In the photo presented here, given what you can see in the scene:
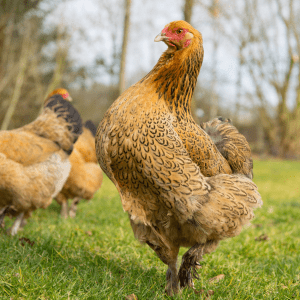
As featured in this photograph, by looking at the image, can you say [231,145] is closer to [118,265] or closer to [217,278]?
[217,278]

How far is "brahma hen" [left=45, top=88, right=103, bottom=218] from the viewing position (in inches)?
205

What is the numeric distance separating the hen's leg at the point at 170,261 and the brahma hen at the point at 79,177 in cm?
310

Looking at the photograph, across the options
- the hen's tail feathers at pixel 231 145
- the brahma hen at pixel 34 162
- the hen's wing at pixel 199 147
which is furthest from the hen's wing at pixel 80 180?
the hen's wing at pixel 199 147

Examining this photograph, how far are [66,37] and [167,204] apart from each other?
12.7 meters

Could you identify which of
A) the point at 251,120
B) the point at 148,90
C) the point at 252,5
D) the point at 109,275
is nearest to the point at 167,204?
Answer: the point at 148,90

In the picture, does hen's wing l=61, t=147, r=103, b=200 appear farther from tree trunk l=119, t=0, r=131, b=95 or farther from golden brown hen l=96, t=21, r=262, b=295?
tree trunk l=119, t=0, r=131, b=95

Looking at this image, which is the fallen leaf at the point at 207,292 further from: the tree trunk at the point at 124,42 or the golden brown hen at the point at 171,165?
the tree trunk at the point at 124,42

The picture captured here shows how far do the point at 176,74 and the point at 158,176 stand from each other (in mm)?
768

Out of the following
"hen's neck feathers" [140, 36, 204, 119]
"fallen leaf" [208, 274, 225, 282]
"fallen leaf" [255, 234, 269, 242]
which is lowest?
"fallen leaf" [255, 234, 269, 242]

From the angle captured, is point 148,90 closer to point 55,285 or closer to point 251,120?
point 55,285

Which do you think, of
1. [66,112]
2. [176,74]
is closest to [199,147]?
[176,74]

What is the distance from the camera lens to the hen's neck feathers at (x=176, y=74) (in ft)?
6.88

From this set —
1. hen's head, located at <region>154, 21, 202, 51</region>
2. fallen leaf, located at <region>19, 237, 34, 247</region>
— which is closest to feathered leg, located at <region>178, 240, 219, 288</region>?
hen's head, located at <region>154, 21, 202, 51</region>

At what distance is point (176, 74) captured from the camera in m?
2.12
